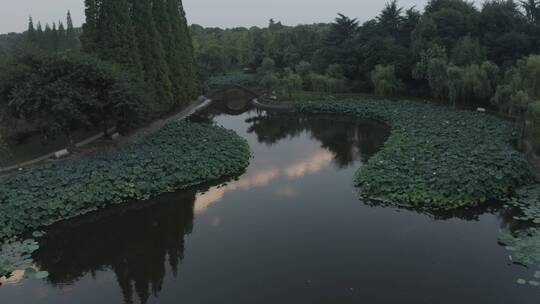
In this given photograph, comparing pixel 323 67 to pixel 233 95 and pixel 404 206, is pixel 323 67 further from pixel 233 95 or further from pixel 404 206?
pixel 404 206

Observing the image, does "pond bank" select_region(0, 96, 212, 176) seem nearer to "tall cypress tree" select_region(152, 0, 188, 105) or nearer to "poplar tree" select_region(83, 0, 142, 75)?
"tall cypress tree" select_region(152, 0, 188, 105)

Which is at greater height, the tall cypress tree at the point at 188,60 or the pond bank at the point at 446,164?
the tall cypress tree at the point at 188,60

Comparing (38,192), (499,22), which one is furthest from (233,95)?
(38,192)

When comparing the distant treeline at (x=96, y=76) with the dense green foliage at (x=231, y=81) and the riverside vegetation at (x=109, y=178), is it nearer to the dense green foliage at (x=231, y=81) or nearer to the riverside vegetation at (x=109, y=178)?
the riverside vegetation at (x=109, y=178)

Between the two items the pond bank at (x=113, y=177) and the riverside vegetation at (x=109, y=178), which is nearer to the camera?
the riverside vegetation at (x=109, y=178)

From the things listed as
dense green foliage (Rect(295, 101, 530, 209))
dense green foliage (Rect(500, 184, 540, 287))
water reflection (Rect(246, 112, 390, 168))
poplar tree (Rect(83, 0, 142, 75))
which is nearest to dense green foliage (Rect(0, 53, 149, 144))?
poplar tree (Rect(83, 0, 142, 75))

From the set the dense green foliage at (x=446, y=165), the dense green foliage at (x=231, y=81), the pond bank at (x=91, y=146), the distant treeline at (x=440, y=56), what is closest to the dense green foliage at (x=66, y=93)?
the pond bank at (x=91, y=146)

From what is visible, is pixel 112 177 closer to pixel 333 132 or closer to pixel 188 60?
pixel 333 132
